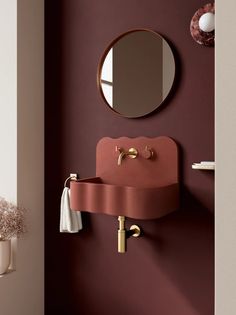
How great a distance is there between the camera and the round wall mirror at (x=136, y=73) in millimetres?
1885

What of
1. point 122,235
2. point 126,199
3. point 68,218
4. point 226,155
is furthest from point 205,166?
point 226,155

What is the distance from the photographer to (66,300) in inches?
89.8

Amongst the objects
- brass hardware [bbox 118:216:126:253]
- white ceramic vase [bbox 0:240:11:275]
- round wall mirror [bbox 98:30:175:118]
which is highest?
round wall mirror [bbox 98:30:175:118]

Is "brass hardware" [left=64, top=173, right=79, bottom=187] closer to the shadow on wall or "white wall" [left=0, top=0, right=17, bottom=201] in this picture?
"white wall" [left=0, top=0, right=17, bottom=201]

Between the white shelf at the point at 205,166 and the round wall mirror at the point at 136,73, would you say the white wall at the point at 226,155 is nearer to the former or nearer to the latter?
the white shelf at the point at 205,166

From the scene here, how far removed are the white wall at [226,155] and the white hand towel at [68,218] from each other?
70.0 inches

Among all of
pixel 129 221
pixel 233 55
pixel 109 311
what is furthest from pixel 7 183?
pixel 233 55

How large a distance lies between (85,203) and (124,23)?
0.99m

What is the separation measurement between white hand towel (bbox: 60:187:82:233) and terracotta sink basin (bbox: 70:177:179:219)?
26cm

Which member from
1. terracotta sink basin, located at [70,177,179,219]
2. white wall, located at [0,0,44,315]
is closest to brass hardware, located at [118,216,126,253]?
terracotta sink basin, located at [70,177,179,219]

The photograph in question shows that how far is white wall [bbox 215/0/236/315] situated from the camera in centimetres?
35

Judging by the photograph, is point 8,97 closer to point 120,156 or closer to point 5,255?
point 120,156

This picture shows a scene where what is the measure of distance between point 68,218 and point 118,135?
0.54m

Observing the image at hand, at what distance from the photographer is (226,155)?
356 millimetres
